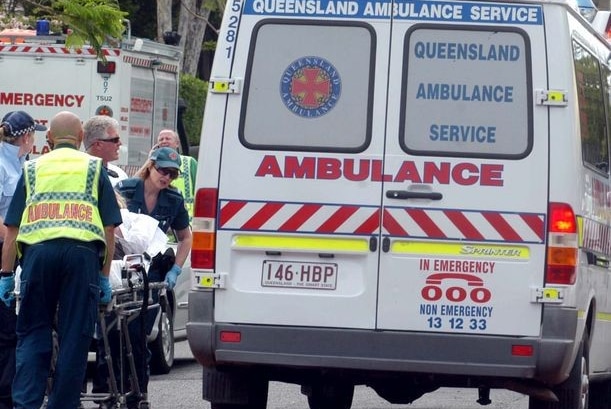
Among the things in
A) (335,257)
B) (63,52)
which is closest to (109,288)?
(335,257)

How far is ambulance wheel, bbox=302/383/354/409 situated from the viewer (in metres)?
10.2

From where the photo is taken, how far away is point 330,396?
34.1 feet

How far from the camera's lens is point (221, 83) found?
8656mm

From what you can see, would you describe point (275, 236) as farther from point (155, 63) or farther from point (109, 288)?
point (155, 63)

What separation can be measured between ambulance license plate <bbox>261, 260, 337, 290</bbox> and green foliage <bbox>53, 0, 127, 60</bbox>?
7.43 metres

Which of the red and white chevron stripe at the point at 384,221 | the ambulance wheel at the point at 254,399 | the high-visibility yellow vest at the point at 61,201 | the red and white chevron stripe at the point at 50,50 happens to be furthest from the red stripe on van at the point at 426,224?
the red and white chevron stripe at the point at 50,50

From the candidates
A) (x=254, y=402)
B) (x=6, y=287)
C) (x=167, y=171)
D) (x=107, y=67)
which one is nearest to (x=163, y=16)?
(x=107, y=67)

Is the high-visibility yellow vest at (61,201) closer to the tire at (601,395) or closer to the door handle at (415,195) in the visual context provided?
the door handle at (415,195)

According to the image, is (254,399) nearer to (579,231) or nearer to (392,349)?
(392,349)

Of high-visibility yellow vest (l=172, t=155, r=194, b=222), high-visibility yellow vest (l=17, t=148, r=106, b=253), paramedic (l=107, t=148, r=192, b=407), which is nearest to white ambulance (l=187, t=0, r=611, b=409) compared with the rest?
high-visibility yellow vest (l=17, t=148, r=106, b=253)

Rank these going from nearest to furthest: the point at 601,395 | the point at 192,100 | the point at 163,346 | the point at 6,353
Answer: the point at 6,353
the point at 601,395
the point at 163,346
the point at 192,100

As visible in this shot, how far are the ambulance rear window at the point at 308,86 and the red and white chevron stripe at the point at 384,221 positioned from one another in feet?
1.07

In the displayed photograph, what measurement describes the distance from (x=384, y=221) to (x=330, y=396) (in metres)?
2.15

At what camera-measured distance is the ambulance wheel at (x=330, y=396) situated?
10219 millimetres
